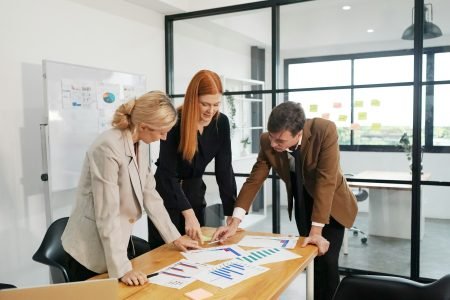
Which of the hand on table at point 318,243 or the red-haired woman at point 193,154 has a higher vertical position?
the red-haired woman at point 193,154

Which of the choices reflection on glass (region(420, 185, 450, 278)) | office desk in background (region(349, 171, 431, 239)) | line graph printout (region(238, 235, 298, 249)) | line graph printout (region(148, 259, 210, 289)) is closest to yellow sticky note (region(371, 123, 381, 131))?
office desk in background (region(349, 171, 431, 239))

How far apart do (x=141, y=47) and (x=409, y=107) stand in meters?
2.46

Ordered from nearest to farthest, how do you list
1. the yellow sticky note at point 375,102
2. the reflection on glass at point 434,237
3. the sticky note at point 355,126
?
the reflection on glass at point 434,237
the yellow sticky note at point 375,102
the sticky note at point 355,126

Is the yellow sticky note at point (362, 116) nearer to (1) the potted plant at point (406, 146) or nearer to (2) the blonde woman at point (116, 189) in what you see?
(1) the potted plant at point (406, 146)

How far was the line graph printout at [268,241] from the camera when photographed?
1884mm

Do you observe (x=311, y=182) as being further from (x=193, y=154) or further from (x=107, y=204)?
(x=107, y=204)

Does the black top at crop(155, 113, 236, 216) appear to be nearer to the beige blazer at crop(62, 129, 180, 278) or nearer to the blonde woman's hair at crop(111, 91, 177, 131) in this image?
the beige blazer at crop(62, 129, 180, 278)

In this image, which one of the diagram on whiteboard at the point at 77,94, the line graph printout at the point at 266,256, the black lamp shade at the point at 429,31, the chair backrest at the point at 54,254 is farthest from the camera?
the black lamp shade at the point at 429,31

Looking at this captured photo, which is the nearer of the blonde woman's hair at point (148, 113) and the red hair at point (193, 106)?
the blonde woman's hair at point (148, 113)

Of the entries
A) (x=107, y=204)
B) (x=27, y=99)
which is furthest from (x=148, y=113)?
(x=27, y=99)

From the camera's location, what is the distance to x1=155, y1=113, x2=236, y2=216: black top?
2.03 meters

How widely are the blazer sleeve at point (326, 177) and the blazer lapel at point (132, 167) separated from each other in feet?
2.80

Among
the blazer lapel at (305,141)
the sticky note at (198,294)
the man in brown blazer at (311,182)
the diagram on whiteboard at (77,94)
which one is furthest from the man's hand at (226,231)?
the diagram on whiteboard at (77,94)

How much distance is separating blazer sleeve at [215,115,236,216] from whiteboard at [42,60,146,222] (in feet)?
4.06
